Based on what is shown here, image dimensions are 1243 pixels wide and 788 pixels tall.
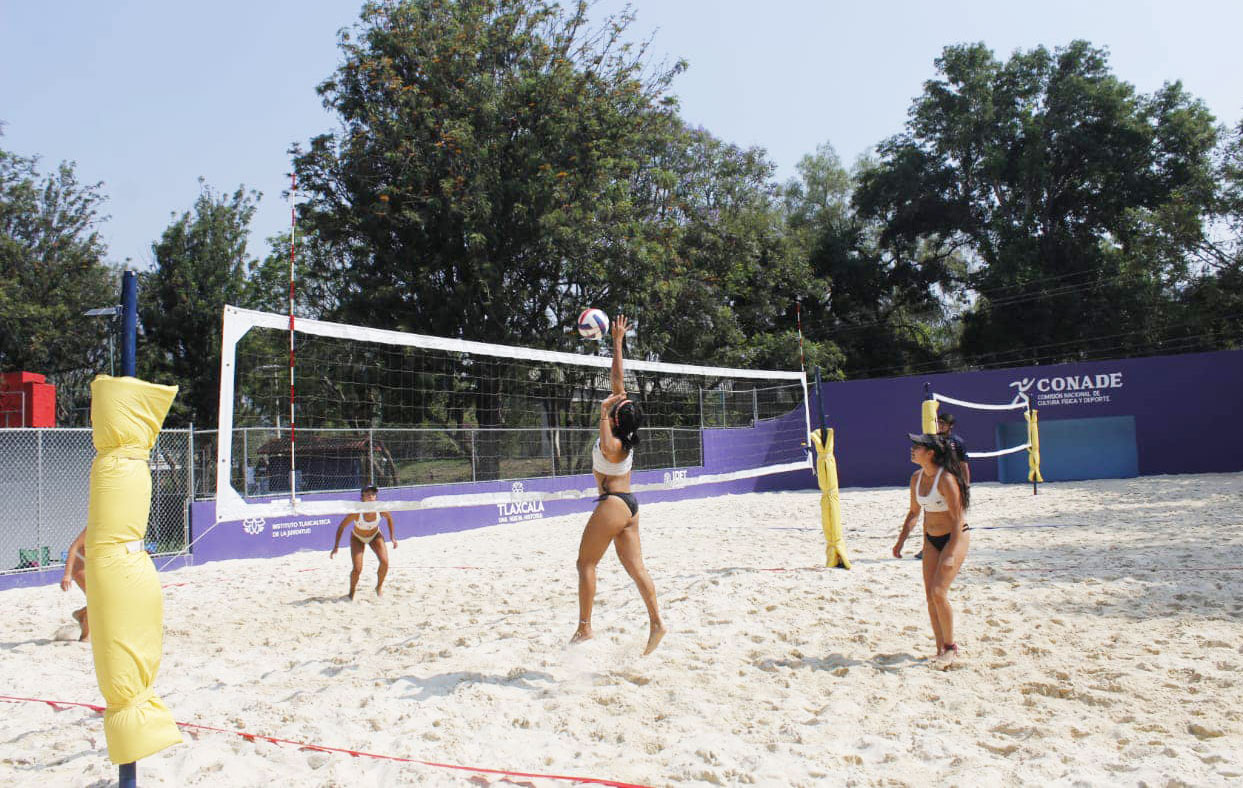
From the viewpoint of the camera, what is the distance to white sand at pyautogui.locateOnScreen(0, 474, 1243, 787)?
9.78 feet

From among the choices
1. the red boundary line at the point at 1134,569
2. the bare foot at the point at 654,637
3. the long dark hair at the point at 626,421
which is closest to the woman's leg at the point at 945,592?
the bare foot at the point at 654,637

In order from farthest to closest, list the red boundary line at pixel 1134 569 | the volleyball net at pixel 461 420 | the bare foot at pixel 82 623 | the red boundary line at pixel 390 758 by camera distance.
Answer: the volleyball net at pixel 461 420 < the red boundary line at pixel 1134 569 < the bare foot at pixel 82 623 < the red boundary line at pixel 390 758

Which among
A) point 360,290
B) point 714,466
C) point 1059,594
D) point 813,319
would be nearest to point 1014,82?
point 813,319

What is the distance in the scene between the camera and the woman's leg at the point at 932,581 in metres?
3.99

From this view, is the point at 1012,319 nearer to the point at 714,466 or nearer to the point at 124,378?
the point at 714,466

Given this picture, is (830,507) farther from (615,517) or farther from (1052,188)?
(1052,188)

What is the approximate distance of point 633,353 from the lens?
19766 millimetres

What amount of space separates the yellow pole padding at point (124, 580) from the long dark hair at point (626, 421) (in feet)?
6.89

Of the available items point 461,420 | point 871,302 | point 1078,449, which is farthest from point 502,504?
point 871,302

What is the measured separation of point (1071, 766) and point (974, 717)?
52cm

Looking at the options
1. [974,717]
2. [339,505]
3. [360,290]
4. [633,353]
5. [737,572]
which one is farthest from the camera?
[633,353]

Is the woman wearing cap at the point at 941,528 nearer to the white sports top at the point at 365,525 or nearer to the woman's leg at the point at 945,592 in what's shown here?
the woman's leg at the point at 945,592

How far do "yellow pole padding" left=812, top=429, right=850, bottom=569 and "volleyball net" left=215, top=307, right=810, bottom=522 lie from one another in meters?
1.29

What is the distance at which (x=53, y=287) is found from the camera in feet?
65.2
